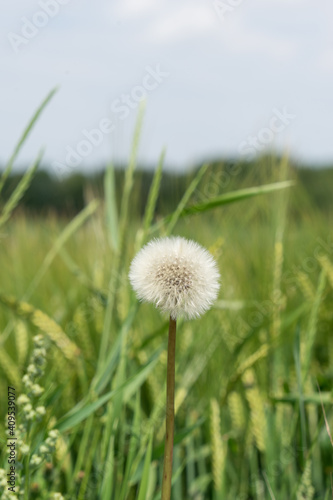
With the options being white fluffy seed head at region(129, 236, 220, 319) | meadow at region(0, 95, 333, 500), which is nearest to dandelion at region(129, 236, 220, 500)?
white fluffy seed head at region(129, 236, 220, 319)

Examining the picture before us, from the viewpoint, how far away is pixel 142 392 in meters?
1.47

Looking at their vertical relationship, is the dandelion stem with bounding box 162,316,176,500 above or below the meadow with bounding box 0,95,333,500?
below

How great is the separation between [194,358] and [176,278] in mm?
835

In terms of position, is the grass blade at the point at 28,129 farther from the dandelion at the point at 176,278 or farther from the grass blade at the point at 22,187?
the dandelion at the point at 176,278

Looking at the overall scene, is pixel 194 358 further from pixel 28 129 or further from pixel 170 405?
pixel 170 405

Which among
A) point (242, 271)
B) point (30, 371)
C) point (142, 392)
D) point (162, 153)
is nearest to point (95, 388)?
point (30, 371)

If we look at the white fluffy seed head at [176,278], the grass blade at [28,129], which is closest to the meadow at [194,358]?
the grass blade at [28,129]

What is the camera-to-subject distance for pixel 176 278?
1.80 ft

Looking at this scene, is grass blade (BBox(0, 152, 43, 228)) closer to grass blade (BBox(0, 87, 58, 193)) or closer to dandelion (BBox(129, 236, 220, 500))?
grass blade (BBox(0, 87, 58, 193))

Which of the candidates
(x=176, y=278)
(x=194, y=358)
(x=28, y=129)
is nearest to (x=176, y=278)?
(x=176, y=278)

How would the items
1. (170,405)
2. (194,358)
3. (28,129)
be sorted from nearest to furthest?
(170,405) < (28,129) < (194,358)

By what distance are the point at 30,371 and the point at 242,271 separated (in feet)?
3.68

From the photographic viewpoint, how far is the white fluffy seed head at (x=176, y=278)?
54cm

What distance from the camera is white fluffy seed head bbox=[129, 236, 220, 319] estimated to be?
0.54 meters
